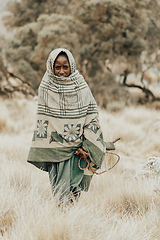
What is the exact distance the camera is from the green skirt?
265 centimetres

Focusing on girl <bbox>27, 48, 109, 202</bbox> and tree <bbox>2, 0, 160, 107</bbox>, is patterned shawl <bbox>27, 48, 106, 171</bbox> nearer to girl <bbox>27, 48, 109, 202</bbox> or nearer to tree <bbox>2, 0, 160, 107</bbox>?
girl <bbox>27, 48, 109, 202</bbox>

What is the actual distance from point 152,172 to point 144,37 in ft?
36.1

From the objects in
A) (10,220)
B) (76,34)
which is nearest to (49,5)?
(76,34)

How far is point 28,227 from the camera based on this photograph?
6.85 feet

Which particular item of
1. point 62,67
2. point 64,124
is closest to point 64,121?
point 64,124

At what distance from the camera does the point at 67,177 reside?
2646mm

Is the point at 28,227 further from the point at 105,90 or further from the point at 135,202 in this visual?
the point at 105,90

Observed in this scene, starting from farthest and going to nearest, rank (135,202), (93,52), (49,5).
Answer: (49,5) → (93,52) → (135,202)

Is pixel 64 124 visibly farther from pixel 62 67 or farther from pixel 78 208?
pixel 78 208

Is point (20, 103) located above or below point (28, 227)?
above

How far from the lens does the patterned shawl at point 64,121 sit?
2611 millimetres

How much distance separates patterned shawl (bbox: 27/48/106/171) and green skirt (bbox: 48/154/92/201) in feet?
0.33

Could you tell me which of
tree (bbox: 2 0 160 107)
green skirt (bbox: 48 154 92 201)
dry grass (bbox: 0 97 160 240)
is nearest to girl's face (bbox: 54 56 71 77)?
green skirt (bbox: 48 154 92 201)

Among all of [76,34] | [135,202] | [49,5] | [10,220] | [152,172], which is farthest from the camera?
[49,5]
